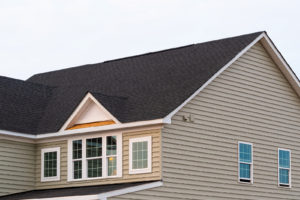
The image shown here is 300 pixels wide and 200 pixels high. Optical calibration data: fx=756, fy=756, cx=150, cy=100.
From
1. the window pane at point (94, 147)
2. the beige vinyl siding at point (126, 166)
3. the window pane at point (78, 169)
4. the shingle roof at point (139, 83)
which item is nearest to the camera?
the beige vinyl siding at point (126, 166)

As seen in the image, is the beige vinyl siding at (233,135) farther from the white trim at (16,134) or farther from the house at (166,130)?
the white trim at (16,134)

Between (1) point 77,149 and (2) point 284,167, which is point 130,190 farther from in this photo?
(2) point 284,167

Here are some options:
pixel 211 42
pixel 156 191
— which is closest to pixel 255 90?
pixel 211 42

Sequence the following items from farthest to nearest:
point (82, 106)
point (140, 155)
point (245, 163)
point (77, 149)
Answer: point (245, 163) < point (77, 149) < point (82, 106) < point (140, 155)

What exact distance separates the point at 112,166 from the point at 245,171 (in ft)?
17.9

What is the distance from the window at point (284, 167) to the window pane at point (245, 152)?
2036 mm

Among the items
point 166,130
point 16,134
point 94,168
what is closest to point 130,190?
point 166,130

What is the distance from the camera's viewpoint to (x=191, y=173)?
27.1 m

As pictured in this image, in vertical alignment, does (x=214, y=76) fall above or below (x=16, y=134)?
above

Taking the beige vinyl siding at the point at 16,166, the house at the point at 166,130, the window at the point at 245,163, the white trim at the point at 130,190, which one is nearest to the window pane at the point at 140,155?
the house at the point at 166,130

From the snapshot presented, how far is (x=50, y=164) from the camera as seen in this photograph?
2980cm

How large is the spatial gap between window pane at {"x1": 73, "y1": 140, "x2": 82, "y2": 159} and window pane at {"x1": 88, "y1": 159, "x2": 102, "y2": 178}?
0.61 metres

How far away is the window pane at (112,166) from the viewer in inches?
1080

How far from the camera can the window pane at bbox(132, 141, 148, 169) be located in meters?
26.5
